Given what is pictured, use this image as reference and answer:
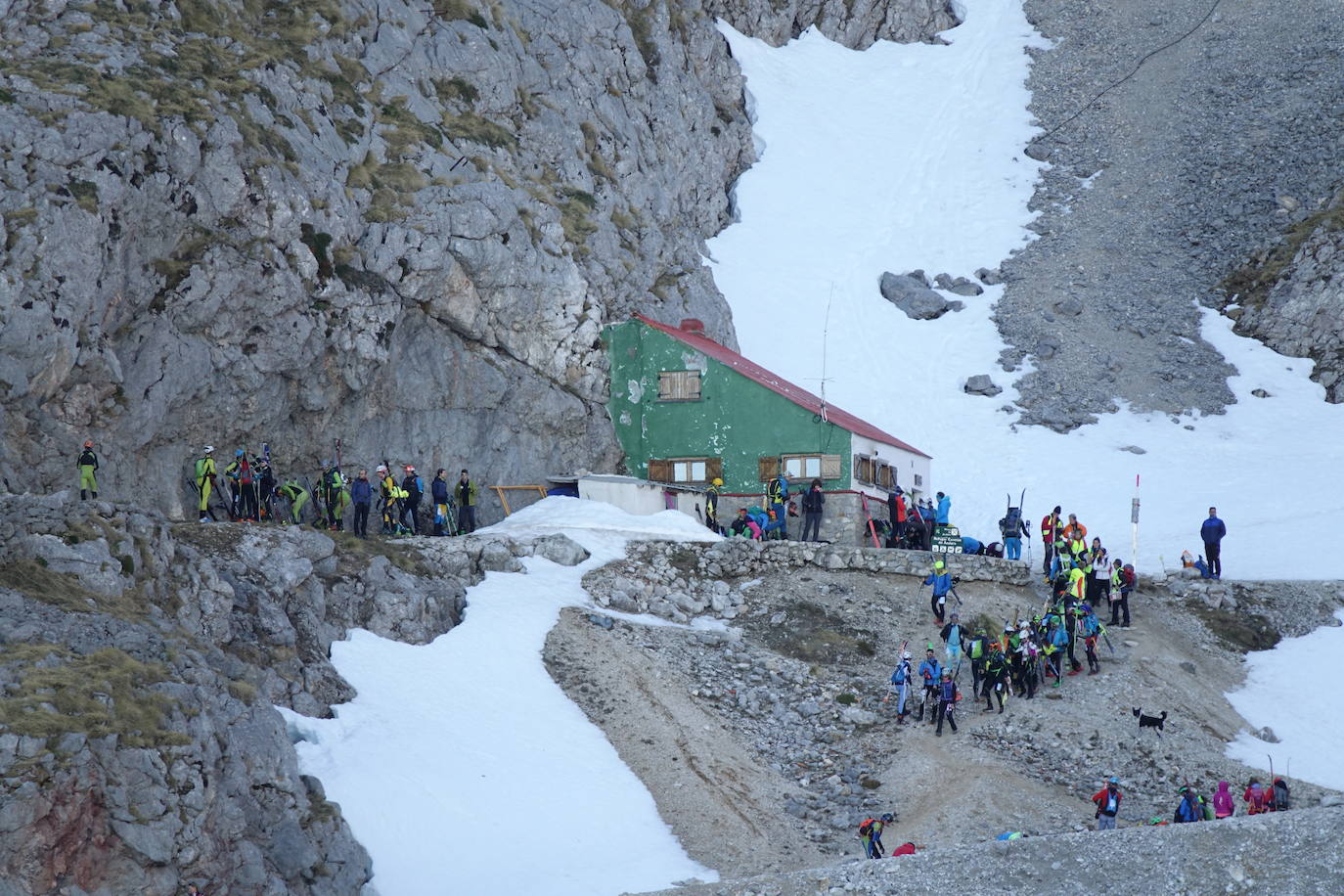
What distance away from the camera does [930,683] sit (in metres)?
32.8

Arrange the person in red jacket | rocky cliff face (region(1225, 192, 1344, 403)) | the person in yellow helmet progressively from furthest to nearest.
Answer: rocky cliff face (region(1225, 192, 1344, 403)) → the person in yellow helmet → the person in red jacket

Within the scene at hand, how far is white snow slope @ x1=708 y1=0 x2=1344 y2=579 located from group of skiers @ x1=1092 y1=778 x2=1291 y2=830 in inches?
659

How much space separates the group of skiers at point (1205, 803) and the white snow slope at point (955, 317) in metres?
16.7

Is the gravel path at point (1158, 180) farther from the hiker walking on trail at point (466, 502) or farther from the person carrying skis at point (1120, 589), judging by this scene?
the hiker walking on trail at point (466, 502)

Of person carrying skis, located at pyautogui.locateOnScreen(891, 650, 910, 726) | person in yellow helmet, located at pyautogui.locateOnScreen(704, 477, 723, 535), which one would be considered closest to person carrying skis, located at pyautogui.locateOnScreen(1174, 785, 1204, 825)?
person carrying skis, located at pyautogui.locateOnScreen(891, 650, 910, 726)

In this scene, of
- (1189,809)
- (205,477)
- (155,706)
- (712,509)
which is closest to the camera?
(155,706)

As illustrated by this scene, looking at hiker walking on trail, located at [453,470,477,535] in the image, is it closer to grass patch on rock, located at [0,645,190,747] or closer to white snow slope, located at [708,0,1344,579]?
grass patch on rock, located at [0,645,190,747]

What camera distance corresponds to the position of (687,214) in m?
66.5

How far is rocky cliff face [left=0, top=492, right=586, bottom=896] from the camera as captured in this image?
63.7 ft

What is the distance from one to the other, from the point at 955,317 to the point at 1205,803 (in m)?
41.6

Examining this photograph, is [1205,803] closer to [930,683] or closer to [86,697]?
[930,683]

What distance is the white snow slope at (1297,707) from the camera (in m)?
32.8

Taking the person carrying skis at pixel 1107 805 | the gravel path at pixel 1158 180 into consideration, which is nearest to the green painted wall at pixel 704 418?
→ the gravel path at pixel 1158 180

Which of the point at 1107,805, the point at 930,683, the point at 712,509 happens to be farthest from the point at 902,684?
the point at 712,509
